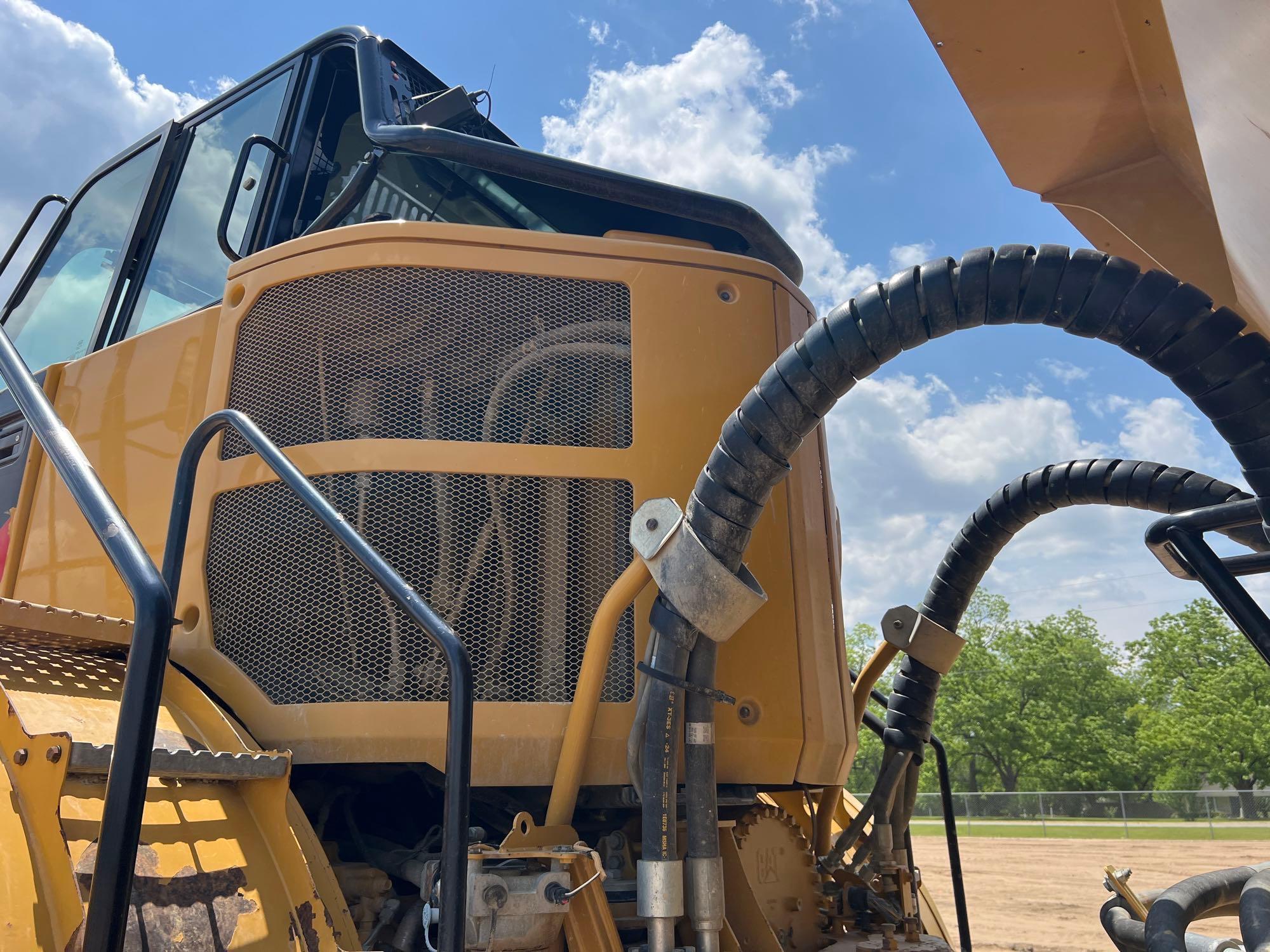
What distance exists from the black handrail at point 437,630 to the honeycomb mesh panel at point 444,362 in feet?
1.78

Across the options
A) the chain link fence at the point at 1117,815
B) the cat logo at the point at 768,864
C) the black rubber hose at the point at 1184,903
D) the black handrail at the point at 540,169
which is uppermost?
the black handrail at the point at 540,169

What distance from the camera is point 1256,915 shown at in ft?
8.25

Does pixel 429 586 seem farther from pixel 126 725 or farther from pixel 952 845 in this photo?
pixel 952 845

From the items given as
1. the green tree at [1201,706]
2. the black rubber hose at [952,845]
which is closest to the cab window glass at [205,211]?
the black rubber hose at [952,845]

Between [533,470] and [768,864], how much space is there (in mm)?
1408

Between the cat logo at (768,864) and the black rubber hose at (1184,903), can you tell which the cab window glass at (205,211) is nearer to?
the cat logo at (768,864)

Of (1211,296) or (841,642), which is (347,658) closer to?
(841,642)

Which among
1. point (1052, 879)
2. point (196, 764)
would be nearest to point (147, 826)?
point (196, 764)

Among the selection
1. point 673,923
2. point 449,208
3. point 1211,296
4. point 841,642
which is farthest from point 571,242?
point 673,923

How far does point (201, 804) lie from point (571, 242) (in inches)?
74.2

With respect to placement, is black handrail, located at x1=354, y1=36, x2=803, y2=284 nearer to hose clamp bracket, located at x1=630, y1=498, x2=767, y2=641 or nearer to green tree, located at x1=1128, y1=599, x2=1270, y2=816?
hose clamp bracket, located at x1=630, y1=498, x2=767, y2=641

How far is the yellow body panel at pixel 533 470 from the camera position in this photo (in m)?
2.73

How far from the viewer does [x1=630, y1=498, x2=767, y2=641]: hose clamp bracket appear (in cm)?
255

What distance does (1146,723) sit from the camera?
144ft
